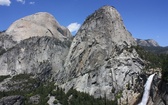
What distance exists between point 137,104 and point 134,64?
43.3 meters

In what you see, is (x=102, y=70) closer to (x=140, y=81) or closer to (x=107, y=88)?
(x=107, y=88)

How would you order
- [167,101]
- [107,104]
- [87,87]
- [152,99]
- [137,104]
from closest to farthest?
1. [167,101]
2. [152,99]
3. [137,104]
4. [107,104]
5. [87,87]

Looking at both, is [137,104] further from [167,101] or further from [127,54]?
[127,54]

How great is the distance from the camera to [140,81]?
165625 mm

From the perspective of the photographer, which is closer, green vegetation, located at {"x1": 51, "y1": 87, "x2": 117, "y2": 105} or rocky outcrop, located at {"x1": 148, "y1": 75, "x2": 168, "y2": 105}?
rocky outcrop, located at {"x1": 148, "y1": 75, "x2": 168, "y2": 105}

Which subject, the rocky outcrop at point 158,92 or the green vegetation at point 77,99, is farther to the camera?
the green vegetation at point 77,99

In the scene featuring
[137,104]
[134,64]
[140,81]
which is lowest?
[137,104]

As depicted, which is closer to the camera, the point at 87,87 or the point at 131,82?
the point at 131,82

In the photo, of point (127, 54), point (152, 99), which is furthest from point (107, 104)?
point (127, 54)

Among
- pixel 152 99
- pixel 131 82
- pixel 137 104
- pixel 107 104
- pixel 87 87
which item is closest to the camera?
pixel 152 99

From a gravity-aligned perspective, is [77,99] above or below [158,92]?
below

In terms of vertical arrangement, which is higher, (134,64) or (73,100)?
(134,64)

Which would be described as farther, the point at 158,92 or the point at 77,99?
the point at 77,99

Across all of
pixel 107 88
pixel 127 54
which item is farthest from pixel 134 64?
pixel 107 88
